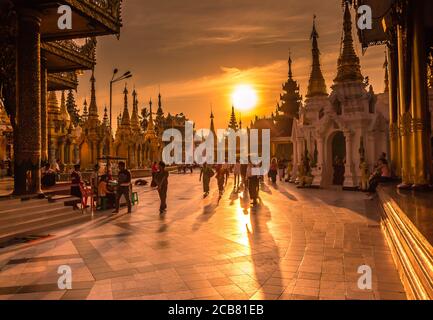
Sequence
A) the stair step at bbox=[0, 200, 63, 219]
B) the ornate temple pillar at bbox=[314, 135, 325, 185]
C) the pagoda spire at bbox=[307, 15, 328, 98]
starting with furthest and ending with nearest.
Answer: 1. the pagoda spire at bbox=[307, 15, 328, 98]
2. the ornate temple pillar at bbox=[314, 135, 325, 185]
3. the stair step at bbox=[0, 200, 63, 219]

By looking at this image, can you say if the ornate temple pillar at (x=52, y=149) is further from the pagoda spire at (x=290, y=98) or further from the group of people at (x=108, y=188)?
the pagoda spire at (x=290, y=98)

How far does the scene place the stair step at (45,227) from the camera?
7207 millimetres

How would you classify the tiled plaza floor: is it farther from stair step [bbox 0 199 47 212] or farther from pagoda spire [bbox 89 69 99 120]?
pagoda spire [bbox 89 69 99 120]

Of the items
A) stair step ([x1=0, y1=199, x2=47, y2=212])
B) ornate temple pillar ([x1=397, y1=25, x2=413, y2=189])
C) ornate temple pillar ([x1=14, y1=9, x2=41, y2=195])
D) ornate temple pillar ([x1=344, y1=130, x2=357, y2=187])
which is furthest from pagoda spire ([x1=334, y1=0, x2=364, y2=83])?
stair step ([x1=0, y1=199, x2=47, y2=212])

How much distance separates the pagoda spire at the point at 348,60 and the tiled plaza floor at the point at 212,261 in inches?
A: 615

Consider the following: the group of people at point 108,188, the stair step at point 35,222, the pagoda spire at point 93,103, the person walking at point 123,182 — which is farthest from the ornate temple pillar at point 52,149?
the stair step at point 35,222

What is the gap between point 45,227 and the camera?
27.2 feet

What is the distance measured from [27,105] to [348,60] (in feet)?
66.0

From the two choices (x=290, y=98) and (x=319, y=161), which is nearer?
(x=319, y=161)

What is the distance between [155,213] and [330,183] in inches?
552

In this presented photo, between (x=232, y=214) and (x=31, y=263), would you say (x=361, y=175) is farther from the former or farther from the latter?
(x=31, y=263)

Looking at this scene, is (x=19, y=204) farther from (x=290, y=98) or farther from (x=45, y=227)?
(x=290, y=98)

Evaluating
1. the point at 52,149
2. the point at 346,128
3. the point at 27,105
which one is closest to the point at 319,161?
the point at 346,128

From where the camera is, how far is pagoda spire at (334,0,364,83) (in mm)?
22516
